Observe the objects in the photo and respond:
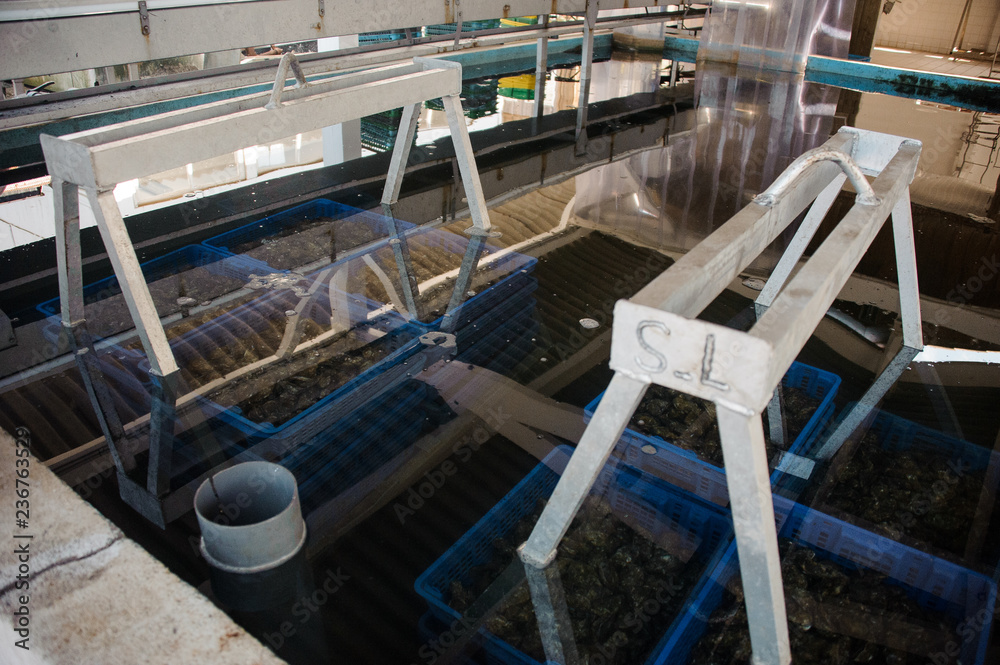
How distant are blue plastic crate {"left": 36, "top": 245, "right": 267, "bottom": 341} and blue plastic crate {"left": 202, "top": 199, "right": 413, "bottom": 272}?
0.05m

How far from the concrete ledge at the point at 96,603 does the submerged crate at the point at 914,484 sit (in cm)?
123

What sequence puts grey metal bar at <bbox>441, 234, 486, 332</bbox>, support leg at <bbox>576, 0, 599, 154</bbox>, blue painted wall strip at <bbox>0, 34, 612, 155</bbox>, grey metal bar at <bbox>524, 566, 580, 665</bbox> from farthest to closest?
1. support leg at <bbox>576, 0, 599, 154</bbox>
2. blue painted wall strip at <bbox>0, 34, 612, 155</bbox>
3. grey metal bar at <bbox>441, 234, 486, 332</bbox>
4. grey metal bar at <bbox>524, 566, 580, 665</bbox>

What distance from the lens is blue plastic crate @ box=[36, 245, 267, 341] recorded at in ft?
6.65


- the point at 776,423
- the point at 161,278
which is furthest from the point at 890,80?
the point at 161,278

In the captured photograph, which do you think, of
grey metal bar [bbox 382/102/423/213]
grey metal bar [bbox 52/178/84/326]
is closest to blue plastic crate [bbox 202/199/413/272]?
grey metal bar [bbox 382/102/423/213]

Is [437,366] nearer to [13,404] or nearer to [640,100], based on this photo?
[13,404]

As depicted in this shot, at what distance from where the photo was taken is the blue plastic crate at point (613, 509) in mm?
1266

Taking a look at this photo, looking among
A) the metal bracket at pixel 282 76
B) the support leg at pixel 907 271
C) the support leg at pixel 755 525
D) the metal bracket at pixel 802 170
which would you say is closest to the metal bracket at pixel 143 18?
the metal bracket at pixel 282 76

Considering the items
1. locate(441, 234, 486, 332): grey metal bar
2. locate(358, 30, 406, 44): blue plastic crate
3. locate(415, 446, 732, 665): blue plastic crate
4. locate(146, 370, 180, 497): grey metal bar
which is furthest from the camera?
locate(358, 30, 406, 44): blue plastic crate

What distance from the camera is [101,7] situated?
2213 millimetres

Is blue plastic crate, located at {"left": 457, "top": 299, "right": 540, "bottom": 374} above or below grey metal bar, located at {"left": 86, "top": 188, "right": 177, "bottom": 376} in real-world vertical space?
below

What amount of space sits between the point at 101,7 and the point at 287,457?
5.49 feet

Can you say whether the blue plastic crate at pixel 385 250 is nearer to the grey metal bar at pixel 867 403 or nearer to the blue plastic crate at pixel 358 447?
the blue plastic crate at pixel 358 447

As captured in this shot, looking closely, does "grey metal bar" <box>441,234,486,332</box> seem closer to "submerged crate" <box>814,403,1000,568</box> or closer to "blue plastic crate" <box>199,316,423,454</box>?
"blue plastic crate" <box>199,316,423,454</box>
